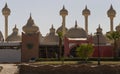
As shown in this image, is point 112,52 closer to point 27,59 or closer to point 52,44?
point 52,44

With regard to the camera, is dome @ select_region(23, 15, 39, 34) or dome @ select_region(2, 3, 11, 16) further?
dome @ select_region(2, 3, 11, 16)

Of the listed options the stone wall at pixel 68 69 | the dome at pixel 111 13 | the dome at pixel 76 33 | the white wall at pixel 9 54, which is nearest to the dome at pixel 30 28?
the white wall at pixel 9 54

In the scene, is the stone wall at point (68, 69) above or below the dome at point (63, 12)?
below

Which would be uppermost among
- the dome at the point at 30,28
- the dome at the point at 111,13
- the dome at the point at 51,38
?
the dome at the point at 111,13

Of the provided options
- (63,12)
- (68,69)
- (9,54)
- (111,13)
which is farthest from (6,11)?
(68,69)

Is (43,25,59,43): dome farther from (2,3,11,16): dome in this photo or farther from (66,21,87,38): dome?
(2,3,11,16): dome

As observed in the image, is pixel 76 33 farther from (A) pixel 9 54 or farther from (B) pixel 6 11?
(B) pixel 6 11

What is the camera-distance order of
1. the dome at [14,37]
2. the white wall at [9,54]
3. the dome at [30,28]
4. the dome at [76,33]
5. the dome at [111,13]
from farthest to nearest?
the dome at [111,13] < the dome at [14,37] < the dome at [76,33] < the dome at [30,28] < the white wall at [9,54]

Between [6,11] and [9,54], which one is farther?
[6,11]

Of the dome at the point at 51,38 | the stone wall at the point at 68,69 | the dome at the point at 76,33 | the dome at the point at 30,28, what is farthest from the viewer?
the dome at the point at 51,38

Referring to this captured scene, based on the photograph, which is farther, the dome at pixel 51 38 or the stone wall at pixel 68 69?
the dome at pixel 51 38

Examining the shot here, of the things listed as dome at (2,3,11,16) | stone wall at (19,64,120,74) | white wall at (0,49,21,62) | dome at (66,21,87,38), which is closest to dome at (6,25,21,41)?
dome at (2,3,11,16)

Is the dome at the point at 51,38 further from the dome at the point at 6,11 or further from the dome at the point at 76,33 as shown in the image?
the dome at the point at 6,11

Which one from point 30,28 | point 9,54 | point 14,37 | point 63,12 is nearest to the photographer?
point 9,54
